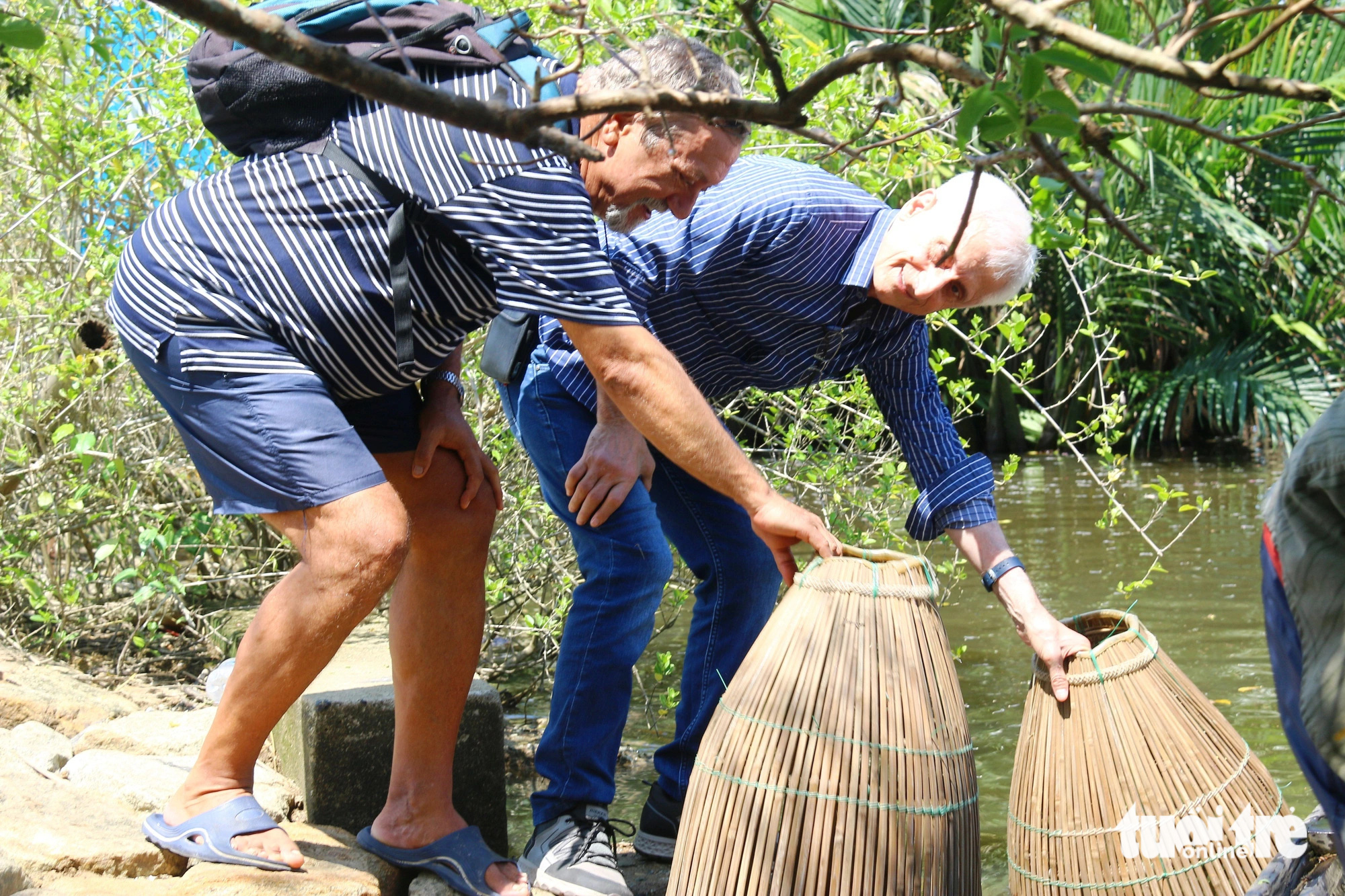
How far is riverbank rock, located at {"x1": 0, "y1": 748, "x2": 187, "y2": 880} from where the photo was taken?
2430 millimetres

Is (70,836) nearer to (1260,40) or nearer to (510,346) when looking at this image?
(510,346)

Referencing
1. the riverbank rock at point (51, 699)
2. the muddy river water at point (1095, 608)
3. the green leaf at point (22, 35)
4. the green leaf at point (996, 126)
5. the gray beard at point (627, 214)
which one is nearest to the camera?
the green leaf at point (22, 35)

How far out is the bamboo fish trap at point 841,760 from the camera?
7.41ft

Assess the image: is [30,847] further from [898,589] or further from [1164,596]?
[1164,596]

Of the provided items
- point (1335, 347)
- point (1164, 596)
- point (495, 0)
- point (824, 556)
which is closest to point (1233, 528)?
point (1164, 596)

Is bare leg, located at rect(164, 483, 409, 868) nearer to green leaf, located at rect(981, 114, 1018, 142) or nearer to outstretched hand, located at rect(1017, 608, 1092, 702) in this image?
outstretched hand, located at rect(1017, 608, 1092, 702)

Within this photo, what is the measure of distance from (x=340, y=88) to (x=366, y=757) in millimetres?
1547

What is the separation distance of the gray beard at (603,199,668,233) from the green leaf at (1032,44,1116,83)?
1461 millimetres

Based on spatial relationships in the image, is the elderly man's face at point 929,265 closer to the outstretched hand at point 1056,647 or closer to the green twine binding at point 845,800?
the outstretched hand at point 1056,647

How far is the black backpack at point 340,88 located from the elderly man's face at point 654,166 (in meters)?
0.15

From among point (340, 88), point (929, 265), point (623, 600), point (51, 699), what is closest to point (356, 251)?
point (340, 88)

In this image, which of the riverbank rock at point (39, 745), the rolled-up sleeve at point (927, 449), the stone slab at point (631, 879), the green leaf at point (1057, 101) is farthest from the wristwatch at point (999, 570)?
the riverbank rock at point (39, 745)

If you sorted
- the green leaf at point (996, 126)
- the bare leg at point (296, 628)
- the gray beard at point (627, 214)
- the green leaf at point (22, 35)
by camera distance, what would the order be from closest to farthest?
the green leaf at point (22, 35)
the green leaf at point (996, 126)
the bare leg at point (296, 628)
the gray beard at point (627, 214)

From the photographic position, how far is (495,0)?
423cm
